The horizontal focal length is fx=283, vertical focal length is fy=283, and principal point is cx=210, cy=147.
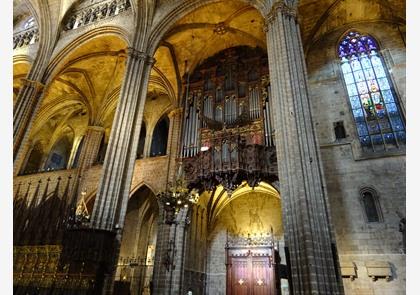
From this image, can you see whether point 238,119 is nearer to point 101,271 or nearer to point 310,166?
point 310,166

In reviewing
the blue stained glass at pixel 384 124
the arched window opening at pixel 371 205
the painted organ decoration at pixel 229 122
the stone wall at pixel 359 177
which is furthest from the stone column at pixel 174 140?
the blue stained glass at pixel 384 124

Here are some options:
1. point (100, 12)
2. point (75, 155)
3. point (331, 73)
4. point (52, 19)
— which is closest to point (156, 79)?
point (100, 12)

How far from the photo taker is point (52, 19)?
55.6ft

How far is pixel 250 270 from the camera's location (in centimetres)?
1596

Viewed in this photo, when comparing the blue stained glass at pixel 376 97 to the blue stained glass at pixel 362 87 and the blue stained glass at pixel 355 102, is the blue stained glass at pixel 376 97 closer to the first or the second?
the blue stained glass at pixel 362 87

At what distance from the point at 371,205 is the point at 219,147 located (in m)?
6.28

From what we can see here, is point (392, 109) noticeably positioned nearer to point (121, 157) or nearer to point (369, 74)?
point (369, 74)

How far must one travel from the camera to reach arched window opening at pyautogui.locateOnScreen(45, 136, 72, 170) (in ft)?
71.3

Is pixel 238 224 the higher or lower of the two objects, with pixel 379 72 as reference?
lower

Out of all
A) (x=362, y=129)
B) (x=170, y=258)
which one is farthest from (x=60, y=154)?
(x=362, y=129)

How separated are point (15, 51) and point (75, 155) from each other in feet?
24.9

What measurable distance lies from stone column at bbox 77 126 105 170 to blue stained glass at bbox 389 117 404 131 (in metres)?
16.2

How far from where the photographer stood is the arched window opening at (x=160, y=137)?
61.4ft

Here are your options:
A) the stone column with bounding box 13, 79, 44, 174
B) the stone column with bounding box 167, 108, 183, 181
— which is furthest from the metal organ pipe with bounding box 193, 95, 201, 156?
the stone column with bounding box 13, 79, 44, 174
